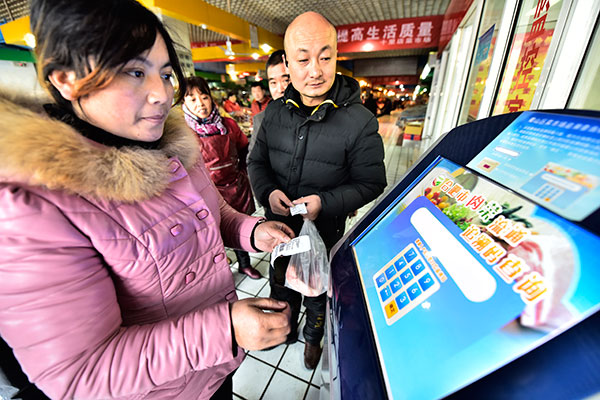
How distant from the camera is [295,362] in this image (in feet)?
5.21

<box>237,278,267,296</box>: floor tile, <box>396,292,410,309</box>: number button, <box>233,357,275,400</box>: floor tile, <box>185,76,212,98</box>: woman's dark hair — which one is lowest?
<box>233,357,275,400</box>: floor tile

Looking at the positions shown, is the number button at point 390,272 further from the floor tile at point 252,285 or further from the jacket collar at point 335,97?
the floor tile at point 252,285

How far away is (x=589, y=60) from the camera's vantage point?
0.78 metres

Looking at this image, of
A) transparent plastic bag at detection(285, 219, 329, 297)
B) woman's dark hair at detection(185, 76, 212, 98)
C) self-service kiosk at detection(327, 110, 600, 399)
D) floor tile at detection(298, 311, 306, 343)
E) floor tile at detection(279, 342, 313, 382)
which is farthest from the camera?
woman's dark hair at detection(185, 76, 212, 98)

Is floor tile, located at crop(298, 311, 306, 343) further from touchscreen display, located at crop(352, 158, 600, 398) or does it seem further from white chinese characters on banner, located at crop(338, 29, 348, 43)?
white chinese characters on banner, located at crop(338, 29, 348, 43)

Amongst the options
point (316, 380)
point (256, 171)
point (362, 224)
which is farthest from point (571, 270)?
point (316, 380)

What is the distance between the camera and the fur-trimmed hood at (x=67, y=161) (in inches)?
17.3

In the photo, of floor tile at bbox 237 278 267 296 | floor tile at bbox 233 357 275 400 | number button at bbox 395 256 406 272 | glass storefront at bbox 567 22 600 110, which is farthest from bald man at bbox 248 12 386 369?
floor tile at bbox 237 278 267 296

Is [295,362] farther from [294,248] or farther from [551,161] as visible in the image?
[551,161]

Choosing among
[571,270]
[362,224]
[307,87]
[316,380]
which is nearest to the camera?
[571,270]

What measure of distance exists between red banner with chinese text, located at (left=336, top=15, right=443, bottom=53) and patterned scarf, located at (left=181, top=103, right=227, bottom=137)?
6198mm

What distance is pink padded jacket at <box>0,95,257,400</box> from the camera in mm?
431

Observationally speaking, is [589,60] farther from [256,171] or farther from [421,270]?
[256,171]

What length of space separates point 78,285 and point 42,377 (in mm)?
190
